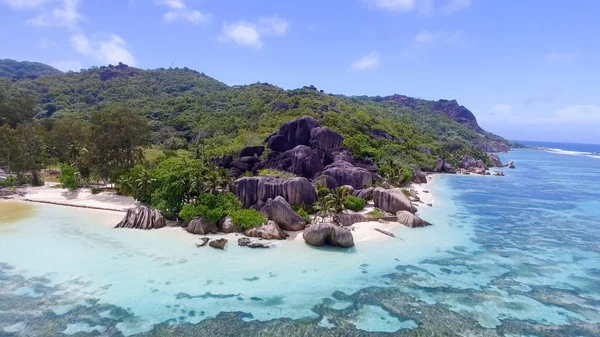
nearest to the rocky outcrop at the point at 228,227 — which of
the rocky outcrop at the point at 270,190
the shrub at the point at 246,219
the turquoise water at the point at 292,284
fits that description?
the shrub at the point at 246,219

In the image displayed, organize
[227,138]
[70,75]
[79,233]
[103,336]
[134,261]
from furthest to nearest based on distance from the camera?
[70,75] < [227,138] < [79,233] < [134,261] < [103,336]

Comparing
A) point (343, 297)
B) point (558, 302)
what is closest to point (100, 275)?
point (343, 297)

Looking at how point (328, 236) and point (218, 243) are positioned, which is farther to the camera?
point (328, 236)

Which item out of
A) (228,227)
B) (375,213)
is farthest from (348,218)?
(228,227)

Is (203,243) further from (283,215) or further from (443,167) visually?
(443,167)

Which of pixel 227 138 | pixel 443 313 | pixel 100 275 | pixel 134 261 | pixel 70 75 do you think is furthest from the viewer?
pixel 70 75

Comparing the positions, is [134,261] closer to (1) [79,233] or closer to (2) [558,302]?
(1) [79,233]

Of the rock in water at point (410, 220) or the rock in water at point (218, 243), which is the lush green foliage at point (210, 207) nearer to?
the rock in water at point (218, 243)

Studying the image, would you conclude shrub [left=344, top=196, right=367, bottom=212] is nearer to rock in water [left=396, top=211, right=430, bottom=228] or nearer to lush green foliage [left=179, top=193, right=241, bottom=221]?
→ rock in water [left=396, top=211, right=430, bottom=228]
